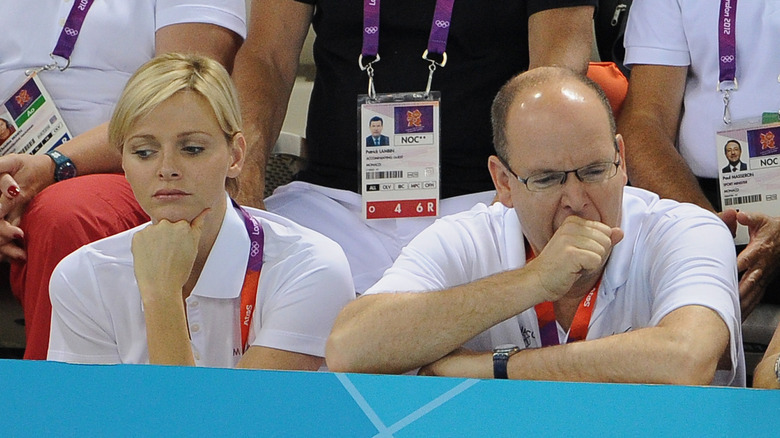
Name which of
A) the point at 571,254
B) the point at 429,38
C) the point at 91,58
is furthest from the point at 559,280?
the point at 91,58

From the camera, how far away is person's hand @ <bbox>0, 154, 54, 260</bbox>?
2.22 m

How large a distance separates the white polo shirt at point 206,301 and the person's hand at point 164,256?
5 cm

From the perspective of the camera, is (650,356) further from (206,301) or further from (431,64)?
(431,64)

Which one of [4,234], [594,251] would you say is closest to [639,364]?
[594,251]

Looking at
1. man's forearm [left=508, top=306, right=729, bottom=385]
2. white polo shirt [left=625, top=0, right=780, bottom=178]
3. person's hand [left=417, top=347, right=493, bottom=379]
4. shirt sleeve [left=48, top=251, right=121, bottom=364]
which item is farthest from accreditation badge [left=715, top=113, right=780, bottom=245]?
shirt sleeve [left=48, top=251, right=121, bottom=364]

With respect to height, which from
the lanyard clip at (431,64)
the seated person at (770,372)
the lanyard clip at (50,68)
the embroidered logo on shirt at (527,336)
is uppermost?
the lanyard clip at (50,68)

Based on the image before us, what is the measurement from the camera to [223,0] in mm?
2611

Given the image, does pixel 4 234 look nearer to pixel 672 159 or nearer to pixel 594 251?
pixel 594 251

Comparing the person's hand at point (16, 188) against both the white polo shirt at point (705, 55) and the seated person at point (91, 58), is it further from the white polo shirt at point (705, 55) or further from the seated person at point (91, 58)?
the white polo shirt at point (705, 55)

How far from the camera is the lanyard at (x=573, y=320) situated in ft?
5.85

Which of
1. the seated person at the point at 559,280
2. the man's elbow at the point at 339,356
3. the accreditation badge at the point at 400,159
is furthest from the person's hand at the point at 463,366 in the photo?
the accreditation badge at the point at 400,159

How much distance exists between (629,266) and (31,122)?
150cm

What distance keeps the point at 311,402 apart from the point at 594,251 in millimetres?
647

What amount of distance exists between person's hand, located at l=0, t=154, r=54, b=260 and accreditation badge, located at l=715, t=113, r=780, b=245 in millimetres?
1560
